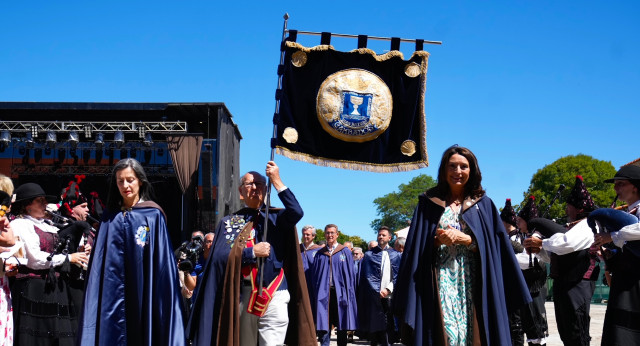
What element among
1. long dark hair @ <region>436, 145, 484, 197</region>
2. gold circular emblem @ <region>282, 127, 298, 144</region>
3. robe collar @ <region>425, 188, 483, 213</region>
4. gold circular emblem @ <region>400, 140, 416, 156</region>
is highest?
gold circular emblem @ <region>282, 127, 298, 144</region>

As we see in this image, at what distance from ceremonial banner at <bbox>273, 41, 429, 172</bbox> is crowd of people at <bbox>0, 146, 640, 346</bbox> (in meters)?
0.84

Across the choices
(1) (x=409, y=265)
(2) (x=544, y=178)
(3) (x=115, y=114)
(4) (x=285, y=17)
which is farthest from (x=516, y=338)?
(2) (x=544, y=178)

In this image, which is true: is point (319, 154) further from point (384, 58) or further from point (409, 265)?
point (409, 265)

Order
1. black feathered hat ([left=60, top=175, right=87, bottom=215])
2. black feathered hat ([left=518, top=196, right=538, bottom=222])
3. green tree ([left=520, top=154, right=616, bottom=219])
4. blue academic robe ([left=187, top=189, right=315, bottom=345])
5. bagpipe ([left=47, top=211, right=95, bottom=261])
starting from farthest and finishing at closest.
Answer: green tree ([left=520, top=154, right=616, bottom=219]) → black feathered hat ([left=518, top=196, right=538, bottom=222]) → black feathered hat ([left=60, top=175, right=87, bottom=215]) → bagpipe ([left=47, top=211, right=95, bottom=261]) → blue academic robe ([left=187, top=189, right=315, bottom=345])

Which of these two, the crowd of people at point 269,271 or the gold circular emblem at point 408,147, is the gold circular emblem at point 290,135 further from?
the gold circular emblem at point 408,147

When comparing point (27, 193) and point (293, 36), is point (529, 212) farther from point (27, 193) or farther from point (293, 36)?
point (27, 193)

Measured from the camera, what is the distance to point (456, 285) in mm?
4777

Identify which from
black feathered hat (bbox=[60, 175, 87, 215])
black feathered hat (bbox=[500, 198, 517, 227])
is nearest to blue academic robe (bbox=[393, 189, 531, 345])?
black feathered hat (bbox=[500, 198, 517, 227])

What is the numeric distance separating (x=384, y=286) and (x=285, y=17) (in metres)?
6.79

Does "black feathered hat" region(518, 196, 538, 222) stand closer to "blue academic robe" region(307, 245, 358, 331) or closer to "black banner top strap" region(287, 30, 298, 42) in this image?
"black banner top strap" region(287, 30, 298, 42)

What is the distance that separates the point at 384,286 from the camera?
39.6ft

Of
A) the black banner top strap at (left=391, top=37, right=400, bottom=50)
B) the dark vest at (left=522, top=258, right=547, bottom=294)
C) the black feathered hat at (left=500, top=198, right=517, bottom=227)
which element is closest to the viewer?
the black banner top strap at (left=391, top=37, right=400, bottom=50)

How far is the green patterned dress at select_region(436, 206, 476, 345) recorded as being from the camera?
15.3 feet

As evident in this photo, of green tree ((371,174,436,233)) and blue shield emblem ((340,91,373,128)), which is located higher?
green tree ((371,174,436,233))
